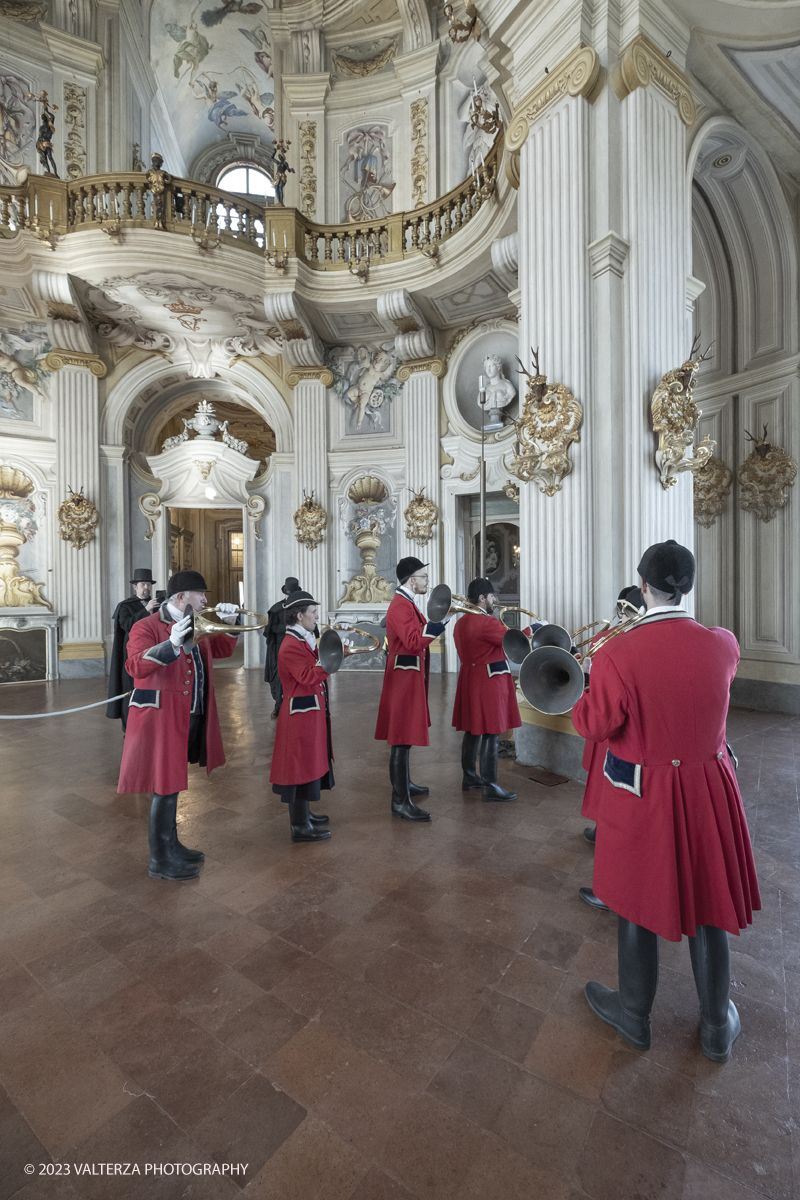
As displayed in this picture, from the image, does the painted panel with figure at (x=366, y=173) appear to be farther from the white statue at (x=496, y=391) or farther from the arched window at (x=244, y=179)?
the arched window at (x=244, y=179)

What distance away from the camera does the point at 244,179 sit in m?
15.9

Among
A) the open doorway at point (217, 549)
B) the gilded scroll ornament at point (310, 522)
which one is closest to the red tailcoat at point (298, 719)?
the gilded scroll ornament at point (310, 522)

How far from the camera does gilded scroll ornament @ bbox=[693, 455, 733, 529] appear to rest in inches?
309

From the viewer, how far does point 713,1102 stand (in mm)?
1762

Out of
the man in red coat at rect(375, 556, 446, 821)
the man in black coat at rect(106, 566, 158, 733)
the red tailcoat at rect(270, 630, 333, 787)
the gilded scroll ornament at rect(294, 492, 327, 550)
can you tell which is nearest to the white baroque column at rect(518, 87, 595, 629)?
the man in red coat at rect(375, 556, 446, 821)

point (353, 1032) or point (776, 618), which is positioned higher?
point (776, 618)

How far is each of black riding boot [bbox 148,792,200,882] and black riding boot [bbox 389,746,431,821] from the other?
1492 millimetres

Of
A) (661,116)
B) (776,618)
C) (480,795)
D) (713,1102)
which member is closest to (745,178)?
(661,116)

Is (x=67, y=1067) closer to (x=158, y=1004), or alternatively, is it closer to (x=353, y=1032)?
(x=158, y=1004)

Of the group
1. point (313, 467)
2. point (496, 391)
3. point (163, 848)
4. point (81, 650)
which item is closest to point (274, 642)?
point (163, 848)

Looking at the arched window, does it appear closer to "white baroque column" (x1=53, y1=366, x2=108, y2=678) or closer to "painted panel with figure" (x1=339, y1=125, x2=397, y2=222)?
"painted panel with figure" (x1=339, y1=125, x2=397, y2=222)

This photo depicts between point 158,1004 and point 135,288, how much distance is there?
1143cm

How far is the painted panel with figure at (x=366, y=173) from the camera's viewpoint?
36.7 feet

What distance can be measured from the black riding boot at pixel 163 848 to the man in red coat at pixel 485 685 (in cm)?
223
